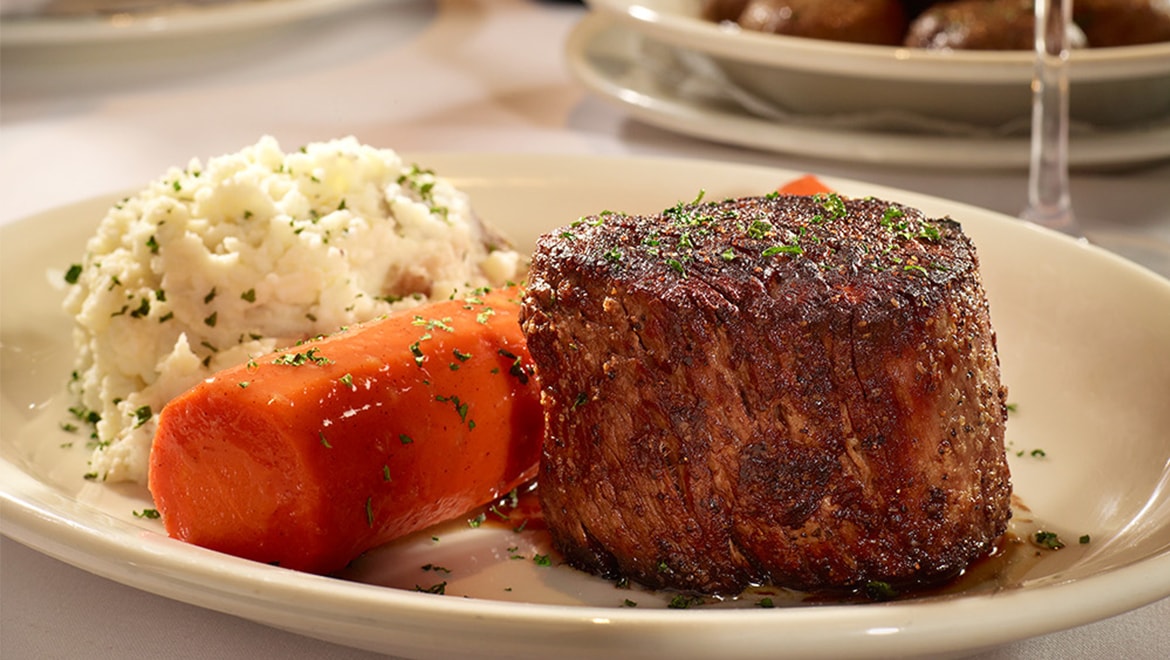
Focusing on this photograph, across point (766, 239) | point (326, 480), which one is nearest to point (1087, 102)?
point (766, 239)

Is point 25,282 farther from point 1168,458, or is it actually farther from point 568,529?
point 1168,458

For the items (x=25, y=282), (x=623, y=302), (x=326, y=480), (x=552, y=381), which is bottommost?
(x=25, y=282)

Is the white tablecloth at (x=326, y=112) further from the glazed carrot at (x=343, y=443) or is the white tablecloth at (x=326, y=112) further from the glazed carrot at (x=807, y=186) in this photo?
the glazed carrot at (x=807, y=186)

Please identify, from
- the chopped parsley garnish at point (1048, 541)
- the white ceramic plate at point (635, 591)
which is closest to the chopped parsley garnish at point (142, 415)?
the white ceramic plate at point (635, 591)

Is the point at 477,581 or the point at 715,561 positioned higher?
the point at 715,561

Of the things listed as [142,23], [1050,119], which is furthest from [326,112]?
[1050,119]

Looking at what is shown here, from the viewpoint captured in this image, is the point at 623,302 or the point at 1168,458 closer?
the point at 623,302
